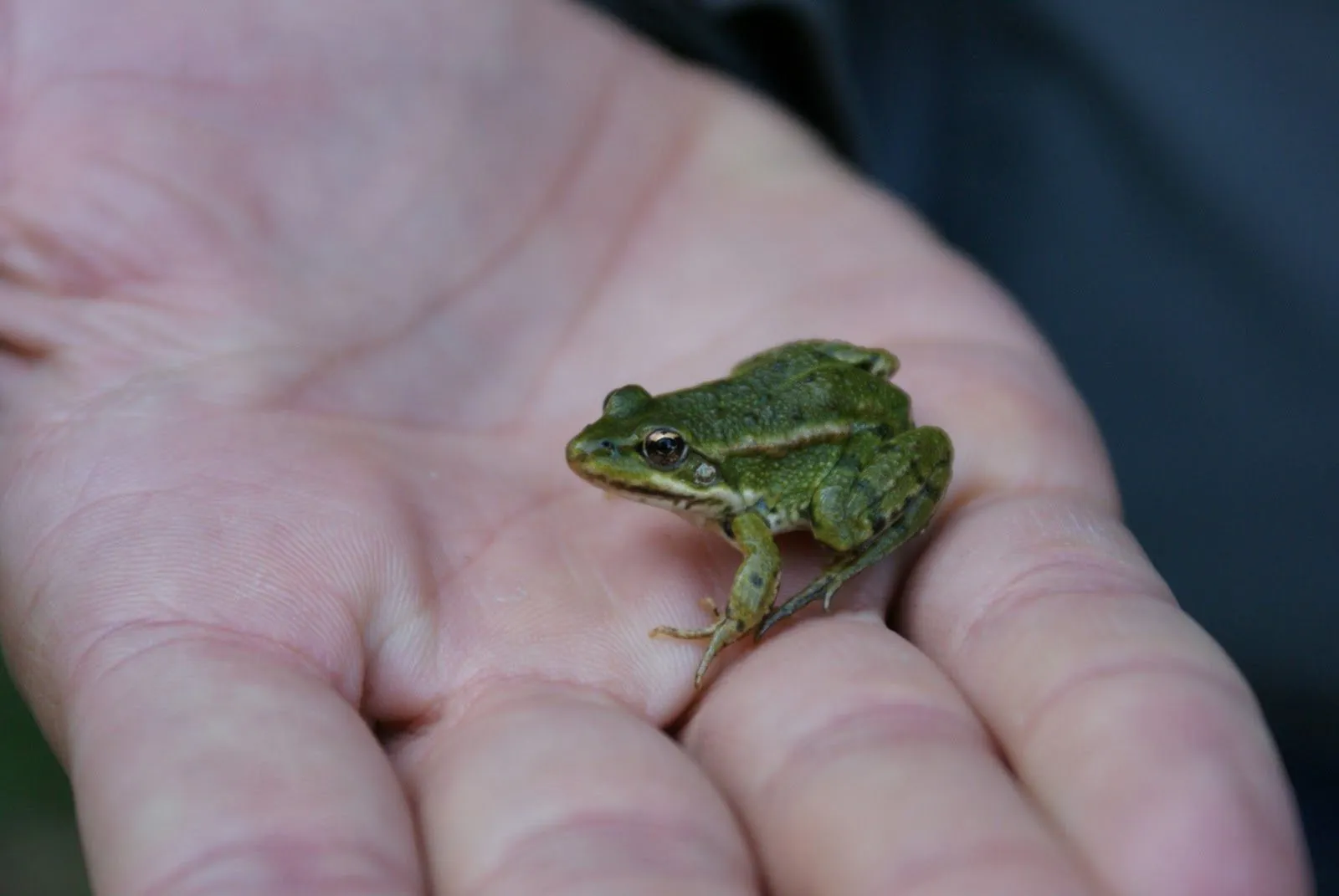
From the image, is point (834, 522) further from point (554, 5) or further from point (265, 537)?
point (554, 5)

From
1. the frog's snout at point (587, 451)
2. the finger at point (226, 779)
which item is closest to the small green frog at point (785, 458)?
the frog's snout at point (587, 451)

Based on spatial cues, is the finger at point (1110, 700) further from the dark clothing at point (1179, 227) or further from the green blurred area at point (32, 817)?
the green blurred area at point (32, 817)

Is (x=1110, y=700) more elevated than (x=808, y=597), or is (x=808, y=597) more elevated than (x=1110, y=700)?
(x=1110, y=700)

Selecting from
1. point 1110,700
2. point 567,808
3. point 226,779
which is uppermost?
point 1110,700

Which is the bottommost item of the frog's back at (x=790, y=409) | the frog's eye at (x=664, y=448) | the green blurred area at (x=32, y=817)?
the green blurred area at (x=32, y=817)

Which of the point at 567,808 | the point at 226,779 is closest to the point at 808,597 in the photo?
the point at 567,808

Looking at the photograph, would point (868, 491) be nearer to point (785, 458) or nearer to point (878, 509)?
point (878, 509)
